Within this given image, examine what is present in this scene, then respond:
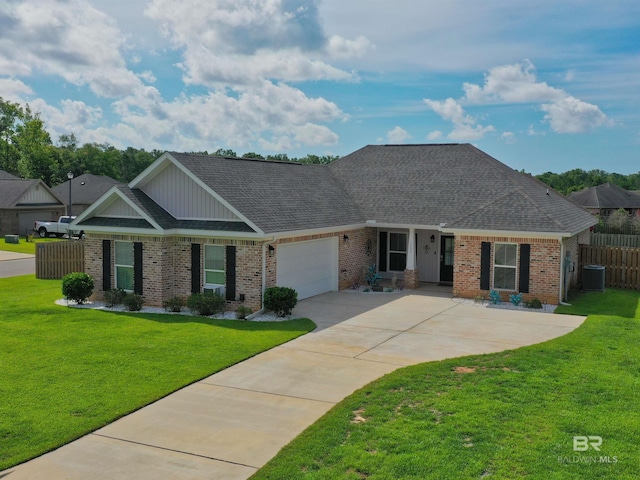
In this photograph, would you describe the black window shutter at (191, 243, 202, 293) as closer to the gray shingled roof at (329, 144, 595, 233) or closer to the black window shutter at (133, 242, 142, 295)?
the black window shutter at (133, 242, 142, 295)

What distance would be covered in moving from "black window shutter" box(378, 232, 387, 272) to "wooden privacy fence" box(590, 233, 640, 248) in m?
13.6

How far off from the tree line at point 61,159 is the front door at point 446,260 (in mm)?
50305

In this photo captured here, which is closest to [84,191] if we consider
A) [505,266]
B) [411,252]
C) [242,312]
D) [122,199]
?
[122,199]

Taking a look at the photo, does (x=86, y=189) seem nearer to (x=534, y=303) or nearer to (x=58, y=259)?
(x=58, y=259)

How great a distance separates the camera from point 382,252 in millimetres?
25953

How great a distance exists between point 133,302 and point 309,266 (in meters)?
5.85

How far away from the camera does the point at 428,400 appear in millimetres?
10219

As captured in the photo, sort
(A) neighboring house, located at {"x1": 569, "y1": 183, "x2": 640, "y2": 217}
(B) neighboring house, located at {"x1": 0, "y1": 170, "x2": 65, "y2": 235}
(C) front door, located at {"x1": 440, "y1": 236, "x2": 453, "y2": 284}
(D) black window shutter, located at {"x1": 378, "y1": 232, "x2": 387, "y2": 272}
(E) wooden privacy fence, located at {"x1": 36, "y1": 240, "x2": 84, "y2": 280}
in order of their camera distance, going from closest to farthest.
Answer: (C) front door, located at {"x1": 440, "y1": 236, "x2": 453, "y2": 284}, (D) black window shutter, located at {"x1": 378, "y1": 232, "x2": 387, "y2": 272}, (E) wooden privacy fence, located at {"x1": 36, "y1": 240, "x2": 84, "y2": 280}, (B) neighboring house, located at {"x1": 0, "y1": 170, "x2": 65, "y2": 235}, (A) neighboring house, located at {"x1": 569, "y1": 183, "x2": 640, "y2": 217}

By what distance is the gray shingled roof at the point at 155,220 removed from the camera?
18641 millimetres

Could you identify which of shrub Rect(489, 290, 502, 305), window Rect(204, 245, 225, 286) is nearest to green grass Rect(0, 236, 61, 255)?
window Rect(204, 245, 225, 286)

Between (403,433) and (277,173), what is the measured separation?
16.2m

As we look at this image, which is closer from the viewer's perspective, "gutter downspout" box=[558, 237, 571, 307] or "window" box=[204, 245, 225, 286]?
"window" box=[204, 245, 225, 286]

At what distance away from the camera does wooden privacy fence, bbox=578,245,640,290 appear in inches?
906

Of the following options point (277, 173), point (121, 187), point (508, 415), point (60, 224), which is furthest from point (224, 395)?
point (60, 224)
